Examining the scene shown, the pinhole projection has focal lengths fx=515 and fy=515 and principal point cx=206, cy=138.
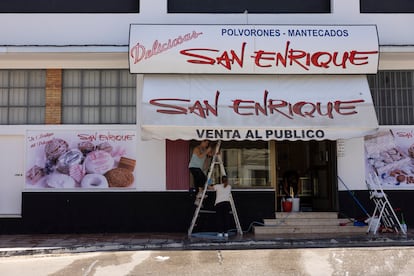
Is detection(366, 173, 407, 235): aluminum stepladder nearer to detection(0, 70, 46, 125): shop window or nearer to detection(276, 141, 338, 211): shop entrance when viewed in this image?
detection(276, 141, 338, 211): shop entrance

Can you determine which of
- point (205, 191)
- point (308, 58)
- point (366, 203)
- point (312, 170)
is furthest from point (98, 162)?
point (366, 203)

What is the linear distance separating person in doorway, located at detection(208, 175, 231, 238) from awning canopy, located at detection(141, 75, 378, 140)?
127 cm

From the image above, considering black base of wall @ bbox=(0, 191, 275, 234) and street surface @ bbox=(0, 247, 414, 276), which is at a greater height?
black base of wall @ bbox=(0, 191, 275, 234)

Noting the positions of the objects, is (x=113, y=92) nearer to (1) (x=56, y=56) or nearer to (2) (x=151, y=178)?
(1) (x=56, y=56)

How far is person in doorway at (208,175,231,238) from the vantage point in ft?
38.5

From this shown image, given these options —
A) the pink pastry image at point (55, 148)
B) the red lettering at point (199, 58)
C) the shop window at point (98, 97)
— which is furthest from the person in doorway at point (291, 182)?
the pink pastry image at point (55, 148)

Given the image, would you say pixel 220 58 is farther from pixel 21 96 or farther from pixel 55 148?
pixel 21 96

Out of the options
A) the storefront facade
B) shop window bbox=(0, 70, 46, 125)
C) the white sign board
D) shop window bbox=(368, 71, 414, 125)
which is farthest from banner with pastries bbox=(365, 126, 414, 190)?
shop window bbox=(0, 70, 46, 125)

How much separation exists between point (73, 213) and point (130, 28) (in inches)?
181

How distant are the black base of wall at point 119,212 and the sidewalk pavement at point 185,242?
60cm

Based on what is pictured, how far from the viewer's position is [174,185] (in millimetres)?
12500

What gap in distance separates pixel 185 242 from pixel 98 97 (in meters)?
4.43

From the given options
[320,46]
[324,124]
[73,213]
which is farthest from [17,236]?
[320,46]

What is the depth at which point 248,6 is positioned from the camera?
1306 cm
